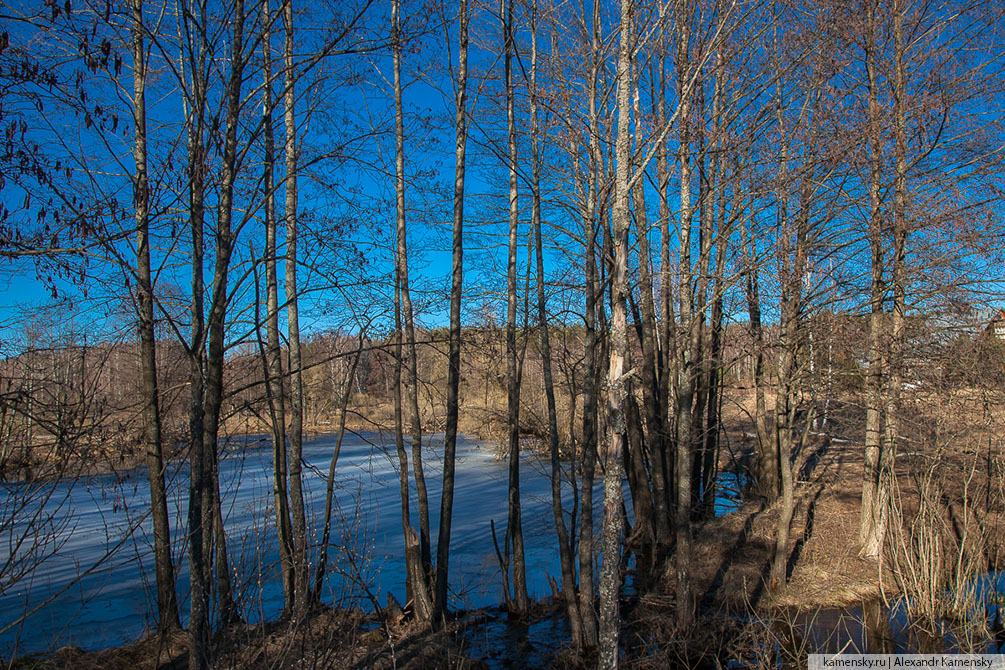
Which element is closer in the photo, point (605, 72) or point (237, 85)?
point (237, 85)

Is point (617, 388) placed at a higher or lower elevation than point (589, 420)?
higher

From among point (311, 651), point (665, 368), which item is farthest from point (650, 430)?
point (311, 651)

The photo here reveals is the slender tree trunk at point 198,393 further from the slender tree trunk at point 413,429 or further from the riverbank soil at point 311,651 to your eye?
the slender tree trunk at point 413,429

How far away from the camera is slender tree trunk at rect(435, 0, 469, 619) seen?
348 inches

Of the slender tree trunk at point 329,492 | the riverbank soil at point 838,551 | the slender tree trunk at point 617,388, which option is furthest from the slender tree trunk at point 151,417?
the riverbank soil at point 838,551

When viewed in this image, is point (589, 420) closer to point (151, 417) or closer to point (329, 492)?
point (329, 492)

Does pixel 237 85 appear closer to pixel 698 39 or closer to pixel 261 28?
pixel 261 28

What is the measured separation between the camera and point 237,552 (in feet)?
35.8

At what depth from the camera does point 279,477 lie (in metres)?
8.70

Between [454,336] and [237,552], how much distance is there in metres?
5.52

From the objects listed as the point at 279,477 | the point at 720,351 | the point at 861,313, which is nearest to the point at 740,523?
the point at 720,351

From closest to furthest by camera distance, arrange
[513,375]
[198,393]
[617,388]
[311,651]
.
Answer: [198,393] < [617,388] < [311,651] < [513,375]

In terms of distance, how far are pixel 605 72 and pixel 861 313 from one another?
4999 mm

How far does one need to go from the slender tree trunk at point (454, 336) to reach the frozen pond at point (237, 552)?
2.77 feet
